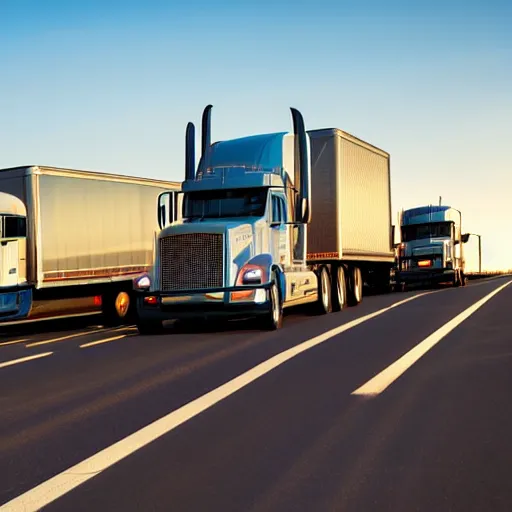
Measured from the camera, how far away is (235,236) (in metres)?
16.4

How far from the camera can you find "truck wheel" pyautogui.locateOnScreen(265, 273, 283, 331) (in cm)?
1636

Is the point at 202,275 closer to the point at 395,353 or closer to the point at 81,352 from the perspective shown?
the point at 81,352

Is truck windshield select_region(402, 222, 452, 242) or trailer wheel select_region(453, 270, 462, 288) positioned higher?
truck windshield select_region(402, 222, 452, 242)

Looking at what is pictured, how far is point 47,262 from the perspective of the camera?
64.4ft

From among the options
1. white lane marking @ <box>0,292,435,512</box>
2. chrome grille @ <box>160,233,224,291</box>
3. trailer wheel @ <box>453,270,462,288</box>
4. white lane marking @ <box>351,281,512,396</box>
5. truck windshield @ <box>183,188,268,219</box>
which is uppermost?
truck windshield @ <box>183,188,268,219</box>

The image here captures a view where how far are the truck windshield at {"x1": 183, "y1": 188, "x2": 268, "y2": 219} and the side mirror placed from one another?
13.0 inches

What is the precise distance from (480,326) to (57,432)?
10245mm

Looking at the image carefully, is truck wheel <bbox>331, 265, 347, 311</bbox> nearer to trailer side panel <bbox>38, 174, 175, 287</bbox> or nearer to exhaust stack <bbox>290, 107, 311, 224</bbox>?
exhaust stack <bbox>290, 107, 311, 224</bbox>

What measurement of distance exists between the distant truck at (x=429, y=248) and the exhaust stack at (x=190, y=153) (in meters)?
21.8

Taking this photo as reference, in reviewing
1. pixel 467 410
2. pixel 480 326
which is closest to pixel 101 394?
pixel 467 410

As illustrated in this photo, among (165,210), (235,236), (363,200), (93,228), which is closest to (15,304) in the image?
(93,228)

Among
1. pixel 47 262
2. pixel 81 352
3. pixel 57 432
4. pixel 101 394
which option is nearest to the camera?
pixel 57 432

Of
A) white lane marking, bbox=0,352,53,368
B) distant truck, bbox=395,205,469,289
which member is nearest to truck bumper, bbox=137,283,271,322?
white lane marking, bbox=0,352,53,368

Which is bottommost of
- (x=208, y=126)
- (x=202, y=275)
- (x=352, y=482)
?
(x=352, y=482)
